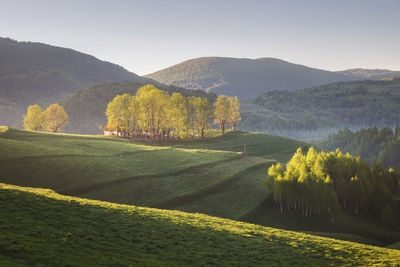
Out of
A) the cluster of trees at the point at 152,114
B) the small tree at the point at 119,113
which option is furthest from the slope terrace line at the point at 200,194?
the small tree at the point at 119,113

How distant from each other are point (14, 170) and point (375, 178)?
93222 mm

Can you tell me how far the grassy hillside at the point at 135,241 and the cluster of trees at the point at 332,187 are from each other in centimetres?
2825

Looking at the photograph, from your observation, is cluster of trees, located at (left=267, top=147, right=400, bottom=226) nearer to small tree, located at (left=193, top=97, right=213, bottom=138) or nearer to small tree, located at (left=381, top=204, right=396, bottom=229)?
small tree, located at (left=381, top=204, right=396, bottom=229)

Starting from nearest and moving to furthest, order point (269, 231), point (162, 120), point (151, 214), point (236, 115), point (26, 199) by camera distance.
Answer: point (26, 199) < point (151, 214) < point (269, 231) < point (162, 120) < point (236, 115)

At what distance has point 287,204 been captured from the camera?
69.6 meters

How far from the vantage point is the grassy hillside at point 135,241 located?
22.9 m

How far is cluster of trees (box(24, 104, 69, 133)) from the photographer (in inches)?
5404

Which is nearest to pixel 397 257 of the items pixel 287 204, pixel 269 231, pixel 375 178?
pixel 269 231

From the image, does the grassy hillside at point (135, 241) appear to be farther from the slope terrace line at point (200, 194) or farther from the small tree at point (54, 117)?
the small tree at point (54, 117)

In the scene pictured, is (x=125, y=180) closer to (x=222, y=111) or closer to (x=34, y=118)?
(x=34, y=118)

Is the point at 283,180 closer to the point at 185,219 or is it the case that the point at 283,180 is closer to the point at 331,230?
the point at 331,230

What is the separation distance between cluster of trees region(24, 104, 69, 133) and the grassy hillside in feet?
389

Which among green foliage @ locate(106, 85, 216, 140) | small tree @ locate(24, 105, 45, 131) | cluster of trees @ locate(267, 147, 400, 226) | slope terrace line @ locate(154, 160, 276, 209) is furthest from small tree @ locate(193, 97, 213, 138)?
small tree @ locate(24, 105, 45, 131)

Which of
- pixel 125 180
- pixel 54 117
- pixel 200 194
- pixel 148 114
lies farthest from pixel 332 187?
pixel 54 117
